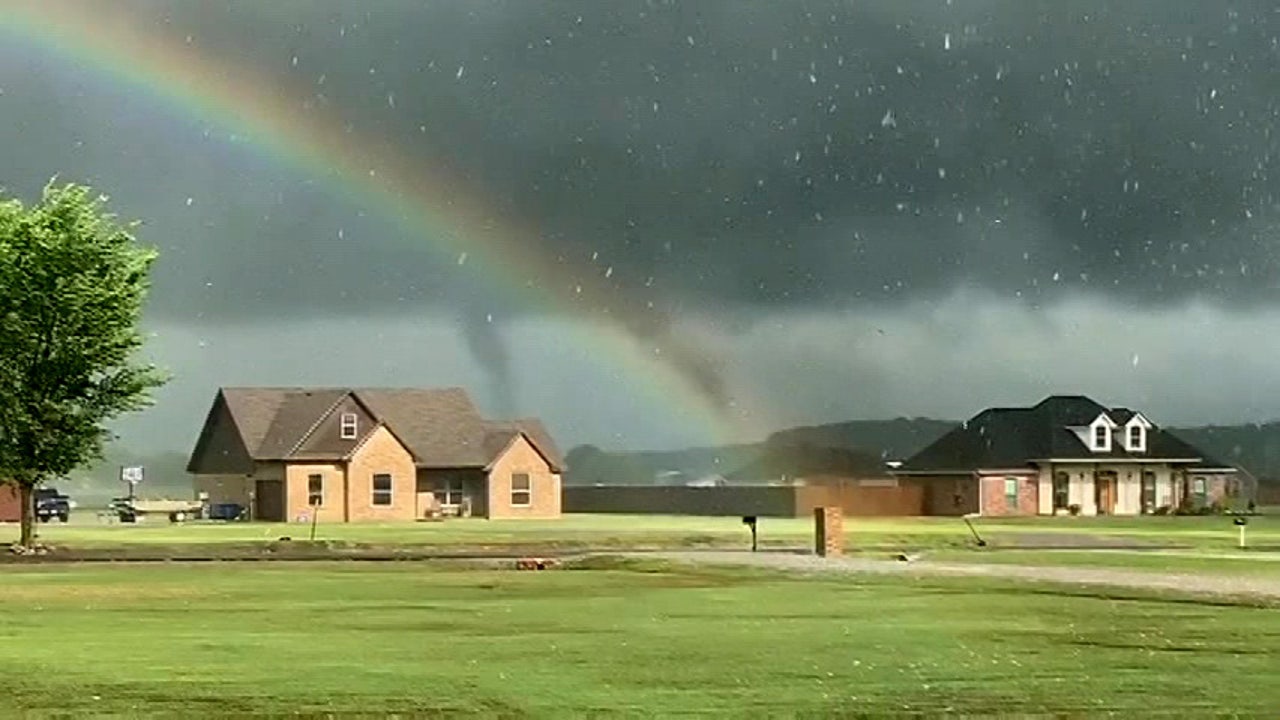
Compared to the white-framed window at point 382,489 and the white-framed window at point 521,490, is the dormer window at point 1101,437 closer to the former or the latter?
the white-framed window at point 521,490

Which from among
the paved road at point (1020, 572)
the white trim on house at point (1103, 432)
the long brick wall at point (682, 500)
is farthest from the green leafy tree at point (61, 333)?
the white trim on house at point (1103, 432)

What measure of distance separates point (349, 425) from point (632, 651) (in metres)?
91.1

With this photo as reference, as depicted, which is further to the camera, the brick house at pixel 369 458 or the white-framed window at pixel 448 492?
the white-framed window at pixel 448 492

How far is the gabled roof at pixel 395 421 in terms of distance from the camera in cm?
12094

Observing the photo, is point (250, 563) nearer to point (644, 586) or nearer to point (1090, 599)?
Result: point (644, 586)

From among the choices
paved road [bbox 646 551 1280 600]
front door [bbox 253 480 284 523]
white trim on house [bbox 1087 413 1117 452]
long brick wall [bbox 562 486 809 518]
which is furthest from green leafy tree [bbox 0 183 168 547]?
white trim on house [bbox 1087 413 1117 452]

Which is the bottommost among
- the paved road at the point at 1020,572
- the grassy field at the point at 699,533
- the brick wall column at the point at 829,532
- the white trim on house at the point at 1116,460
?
the grassy field at the point at 699,533

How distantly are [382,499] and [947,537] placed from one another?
4429 cm

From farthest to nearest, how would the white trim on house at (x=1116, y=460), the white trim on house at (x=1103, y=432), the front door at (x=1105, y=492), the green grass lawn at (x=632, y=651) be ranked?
the white trim on house at (x=1103, y=432) < the front door at (x=1105, y=492) < the white trim on house at (x=1116, y=460) < the green grass lawn at (x=632, y=651)

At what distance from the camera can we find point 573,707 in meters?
23.3

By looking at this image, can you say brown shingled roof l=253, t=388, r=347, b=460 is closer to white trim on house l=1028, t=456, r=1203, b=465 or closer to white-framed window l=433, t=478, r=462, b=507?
white-framed window l=433, t=478, r=462, b=507

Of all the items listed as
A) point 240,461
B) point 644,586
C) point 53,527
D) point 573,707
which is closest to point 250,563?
point 644,586

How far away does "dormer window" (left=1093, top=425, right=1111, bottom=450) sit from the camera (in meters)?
135

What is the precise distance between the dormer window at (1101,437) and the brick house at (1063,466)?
65 mm
